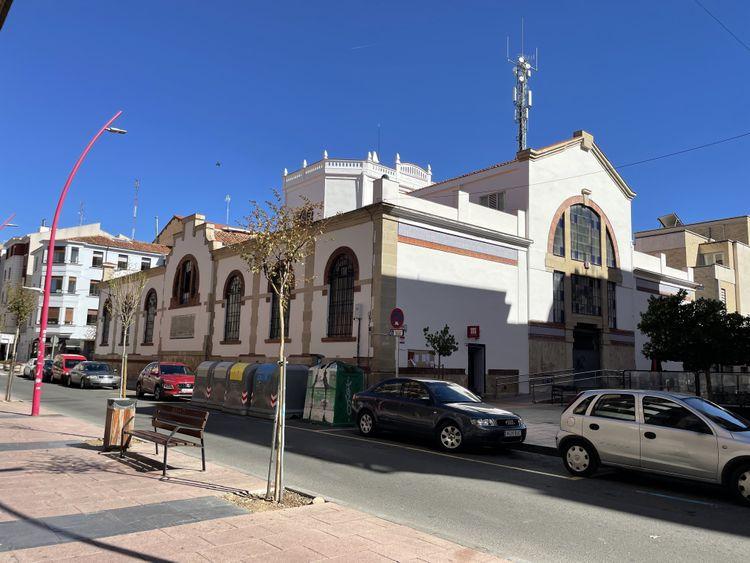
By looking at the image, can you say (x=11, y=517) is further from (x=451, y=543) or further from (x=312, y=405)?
(x=312, y=405)

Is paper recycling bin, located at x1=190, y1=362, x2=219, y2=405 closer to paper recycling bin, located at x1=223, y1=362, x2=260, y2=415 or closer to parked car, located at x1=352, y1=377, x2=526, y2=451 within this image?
paper recycling bin, located at x1=223, y1=362, x2=260, y2=415

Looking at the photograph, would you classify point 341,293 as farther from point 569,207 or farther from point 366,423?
point 569,207

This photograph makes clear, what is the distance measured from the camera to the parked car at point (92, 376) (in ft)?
100

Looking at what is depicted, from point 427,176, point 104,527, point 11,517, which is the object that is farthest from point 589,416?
point 427,176

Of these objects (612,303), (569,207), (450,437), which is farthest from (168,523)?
(612,303)

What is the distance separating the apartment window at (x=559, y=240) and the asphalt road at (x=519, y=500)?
18.8 meters

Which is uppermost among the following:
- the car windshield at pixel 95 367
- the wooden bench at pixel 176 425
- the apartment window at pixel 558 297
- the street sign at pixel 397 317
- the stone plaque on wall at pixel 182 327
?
the apartment window at pixel 558 297

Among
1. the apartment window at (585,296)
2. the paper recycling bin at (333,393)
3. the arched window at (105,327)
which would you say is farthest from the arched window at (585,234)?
the arched window at (105,327)

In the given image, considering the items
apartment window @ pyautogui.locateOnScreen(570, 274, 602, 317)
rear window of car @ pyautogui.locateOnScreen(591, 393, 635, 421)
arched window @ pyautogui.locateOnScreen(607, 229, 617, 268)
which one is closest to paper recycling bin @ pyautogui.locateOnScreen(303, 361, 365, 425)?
rear window of car @ pyautogui.locateOnScreen(591, 393, 635, 421)

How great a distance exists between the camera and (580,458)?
9781 millimetres

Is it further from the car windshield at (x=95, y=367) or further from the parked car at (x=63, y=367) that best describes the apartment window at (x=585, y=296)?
the parked car at (x=63, y=367)

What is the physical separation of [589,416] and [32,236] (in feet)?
248

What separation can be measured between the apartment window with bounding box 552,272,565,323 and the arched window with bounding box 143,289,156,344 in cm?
2828

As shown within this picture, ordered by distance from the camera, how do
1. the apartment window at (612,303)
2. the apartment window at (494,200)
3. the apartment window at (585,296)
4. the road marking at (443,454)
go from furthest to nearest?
the apartment window at (612,303) < the apartment window at (585,296) < the apartment window at (494,200) < the road marking at (443,454)
